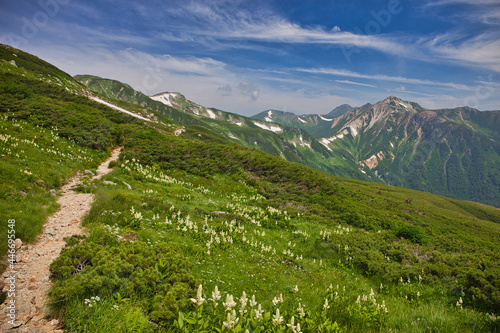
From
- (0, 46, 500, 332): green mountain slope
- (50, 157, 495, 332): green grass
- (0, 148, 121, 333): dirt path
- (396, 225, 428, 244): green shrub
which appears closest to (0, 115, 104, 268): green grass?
(0, 46, 500, 332): green mountain slope

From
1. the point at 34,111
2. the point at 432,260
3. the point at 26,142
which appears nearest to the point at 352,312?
the point at 432,260

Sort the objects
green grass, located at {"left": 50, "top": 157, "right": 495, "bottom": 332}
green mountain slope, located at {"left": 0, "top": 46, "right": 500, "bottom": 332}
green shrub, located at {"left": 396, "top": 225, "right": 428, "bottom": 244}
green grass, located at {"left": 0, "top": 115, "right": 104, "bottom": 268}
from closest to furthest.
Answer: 1. green mountain slope, located at {"left": 0, "top": 46, "right": 500, "bottom": 332}
2. green grass, located at {"left": 50, "top": 157, "right": 495, "bottom": 332}
3. green grass, located at {"left": 0, "top": 115, "right": 104, "bottom": 268}
4. green shrub, located at {"left": 396, "top": 225, "right": 428, "bottom": 244}

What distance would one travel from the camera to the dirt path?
4.12 m

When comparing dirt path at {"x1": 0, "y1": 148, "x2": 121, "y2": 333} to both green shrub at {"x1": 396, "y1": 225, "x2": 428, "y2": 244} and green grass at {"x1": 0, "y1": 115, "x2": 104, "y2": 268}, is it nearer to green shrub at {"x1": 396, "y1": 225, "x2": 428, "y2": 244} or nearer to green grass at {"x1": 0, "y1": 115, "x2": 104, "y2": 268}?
green grass at {"x1": 0, "y1": 115, "x2": 104, "y2": 268}

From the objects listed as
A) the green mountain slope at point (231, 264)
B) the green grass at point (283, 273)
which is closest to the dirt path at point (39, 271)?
the green mountain slope at point (231, 264)

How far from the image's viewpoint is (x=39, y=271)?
605 centimetres

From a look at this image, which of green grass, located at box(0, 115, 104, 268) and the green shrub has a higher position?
green grass, located at box(0, 115, 104, 268)

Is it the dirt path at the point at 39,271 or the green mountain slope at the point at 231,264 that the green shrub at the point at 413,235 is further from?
the dirt path at the point at 39,271

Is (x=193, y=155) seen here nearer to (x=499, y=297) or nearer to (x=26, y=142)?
(x=26, y=142)

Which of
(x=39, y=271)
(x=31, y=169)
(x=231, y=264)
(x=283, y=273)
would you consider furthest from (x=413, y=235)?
(x=31, y=169)

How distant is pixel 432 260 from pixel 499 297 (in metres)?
4.45

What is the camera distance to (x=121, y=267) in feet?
17.5

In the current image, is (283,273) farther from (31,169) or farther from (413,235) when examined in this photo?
(31,169)

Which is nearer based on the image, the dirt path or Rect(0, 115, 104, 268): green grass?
the dirt path
